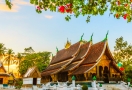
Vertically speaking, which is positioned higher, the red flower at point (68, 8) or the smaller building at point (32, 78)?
the red flower at point (68, 8)

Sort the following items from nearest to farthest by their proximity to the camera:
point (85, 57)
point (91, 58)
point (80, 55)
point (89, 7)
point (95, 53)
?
point (89, 7), point (91, 58), point (95, 53), point (85, 57), point (80, 55)

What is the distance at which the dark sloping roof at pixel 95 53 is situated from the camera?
23.8 metres

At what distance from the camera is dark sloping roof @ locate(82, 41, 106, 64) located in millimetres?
23752

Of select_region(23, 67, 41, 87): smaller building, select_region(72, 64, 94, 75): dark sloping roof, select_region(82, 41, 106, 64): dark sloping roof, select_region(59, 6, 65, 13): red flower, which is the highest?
select_region(82, 41, 106, 64): dark sloping roof

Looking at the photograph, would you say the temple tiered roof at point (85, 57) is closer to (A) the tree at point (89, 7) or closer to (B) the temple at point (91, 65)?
(B) the temple at point (91, 65)

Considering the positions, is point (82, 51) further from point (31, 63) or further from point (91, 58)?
point (31, 63)

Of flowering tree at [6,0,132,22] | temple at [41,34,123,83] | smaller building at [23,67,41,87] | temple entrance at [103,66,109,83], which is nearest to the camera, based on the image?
flowering tree at [6,0,132,22]

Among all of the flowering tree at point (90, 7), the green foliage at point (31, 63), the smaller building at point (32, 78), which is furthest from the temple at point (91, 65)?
the green foliage at point (31, 63)

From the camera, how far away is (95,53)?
24.8m

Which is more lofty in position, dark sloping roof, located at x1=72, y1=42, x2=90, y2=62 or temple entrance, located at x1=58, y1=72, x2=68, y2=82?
dark sloping roof, located at x1=72, y1=42, x2=90, y2=62

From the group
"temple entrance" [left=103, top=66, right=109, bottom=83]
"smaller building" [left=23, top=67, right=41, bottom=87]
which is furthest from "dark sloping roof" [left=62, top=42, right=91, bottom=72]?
"smaller building" [left=23, top=67, right=41, bottom=87]

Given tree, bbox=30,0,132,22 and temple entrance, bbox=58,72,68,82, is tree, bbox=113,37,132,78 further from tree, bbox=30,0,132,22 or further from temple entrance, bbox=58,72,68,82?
tree, bbox=30,0,132,22

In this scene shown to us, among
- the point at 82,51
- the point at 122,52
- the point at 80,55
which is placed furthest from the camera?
the point at 122,52

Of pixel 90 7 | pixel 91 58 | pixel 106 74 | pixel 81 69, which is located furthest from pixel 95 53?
pixel 90 7
